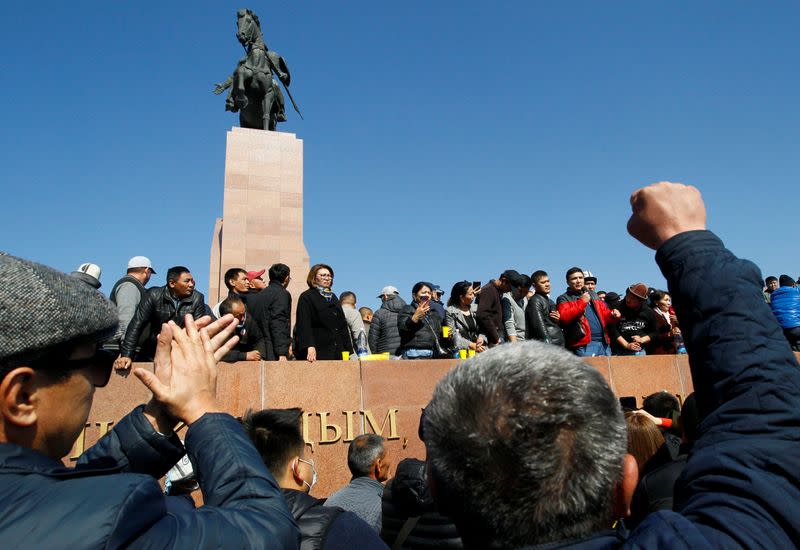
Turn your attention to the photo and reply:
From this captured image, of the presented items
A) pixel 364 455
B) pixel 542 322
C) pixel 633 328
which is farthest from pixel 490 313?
pixel 364 455

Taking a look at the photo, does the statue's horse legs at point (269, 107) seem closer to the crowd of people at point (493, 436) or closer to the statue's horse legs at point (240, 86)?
the statue's horse legs at point (240, 86)

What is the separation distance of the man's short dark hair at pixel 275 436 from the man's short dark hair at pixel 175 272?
383 centimetres

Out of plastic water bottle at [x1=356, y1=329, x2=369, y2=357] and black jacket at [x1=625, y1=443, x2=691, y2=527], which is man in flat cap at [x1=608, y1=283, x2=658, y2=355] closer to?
plastic water bottle at [x1=356, y1=329, x2=369, y2=357]

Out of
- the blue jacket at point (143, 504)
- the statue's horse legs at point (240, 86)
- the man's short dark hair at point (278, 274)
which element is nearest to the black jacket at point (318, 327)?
the man's short dark hair at point (278, 274)

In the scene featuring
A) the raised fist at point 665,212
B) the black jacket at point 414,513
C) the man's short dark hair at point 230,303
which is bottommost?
the black jacket at point 414,513

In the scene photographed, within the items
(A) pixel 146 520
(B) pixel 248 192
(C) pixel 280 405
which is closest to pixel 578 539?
(A) pixel 146 520

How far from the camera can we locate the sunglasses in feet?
4.04

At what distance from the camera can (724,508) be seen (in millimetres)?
955

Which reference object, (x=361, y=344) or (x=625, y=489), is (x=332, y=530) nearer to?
(x=625, y=489)

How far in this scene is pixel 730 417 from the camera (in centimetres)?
105

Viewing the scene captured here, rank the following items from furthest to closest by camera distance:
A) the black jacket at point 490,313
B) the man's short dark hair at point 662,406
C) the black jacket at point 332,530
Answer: the black jacket at point 490,313
the man's short dark hair at point 662,406
the black jacket at point 332,530

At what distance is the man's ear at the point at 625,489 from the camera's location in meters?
1.08

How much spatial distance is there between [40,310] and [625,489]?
3.62ft

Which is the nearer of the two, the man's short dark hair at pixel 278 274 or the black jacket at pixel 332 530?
the black jacket at pixel 332 530
